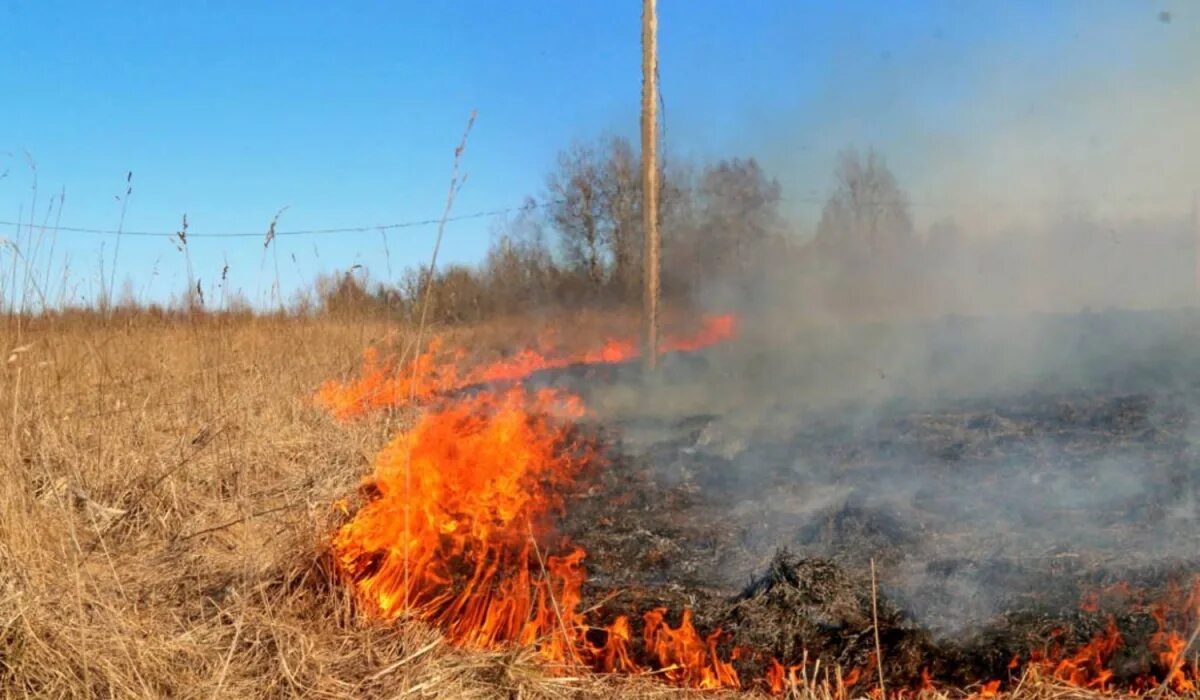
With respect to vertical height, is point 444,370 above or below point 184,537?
above

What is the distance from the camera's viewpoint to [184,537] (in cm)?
440

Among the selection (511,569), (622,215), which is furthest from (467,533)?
(622,215)

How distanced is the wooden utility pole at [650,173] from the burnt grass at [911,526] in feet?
7.97

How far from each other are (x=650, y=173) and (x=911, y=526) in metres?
5.19

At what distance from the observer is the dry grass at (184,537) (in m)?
2.81

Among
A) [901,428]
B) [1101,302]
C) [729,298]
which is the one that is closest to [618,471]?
[901,428]

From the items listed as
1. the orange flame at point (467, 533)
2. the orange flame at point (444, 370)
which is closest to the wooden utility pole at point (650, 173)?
the orange flame at point (444, 370)

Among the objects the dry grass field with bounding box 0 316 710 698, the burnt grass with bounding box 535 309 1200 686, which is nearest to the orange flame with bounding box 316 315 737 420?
the dry grass field with bounding box 0 316 710 698

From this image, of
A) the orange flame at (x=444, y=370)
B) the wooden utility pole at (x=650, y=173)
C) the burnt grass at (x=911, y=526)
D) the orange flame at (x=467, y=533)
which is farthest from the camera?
the wooden utility pole at (x=650, y=173)

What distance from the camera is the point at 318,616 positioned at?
3.67 metres

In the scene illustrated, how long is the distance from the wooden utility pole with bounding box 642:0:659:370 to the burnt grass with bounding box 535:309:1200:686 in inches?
95.6

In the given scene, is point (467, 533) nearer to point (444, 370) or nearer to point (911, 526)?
point (911, 526)

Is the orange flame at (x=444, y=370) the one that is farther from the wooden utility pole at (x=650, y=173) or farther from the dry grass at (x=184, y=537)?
the wooden utility pole at (x=650, y=173)

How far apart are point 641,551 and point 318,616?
166cm
